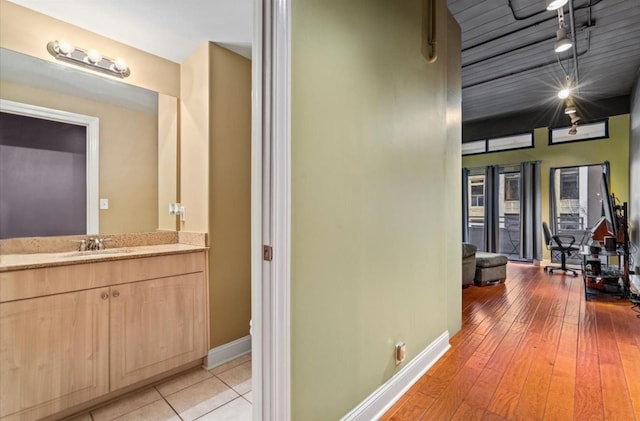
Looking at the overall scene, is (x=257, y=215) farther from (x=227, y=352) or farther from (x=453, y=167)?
(x=453, y=167)

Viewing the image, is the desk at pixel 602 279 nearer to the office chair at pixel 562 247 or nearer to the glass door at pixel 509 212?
the office chair at pixel 562 247

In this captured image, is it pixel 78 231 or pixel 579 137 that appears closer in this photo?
pixel 78 231

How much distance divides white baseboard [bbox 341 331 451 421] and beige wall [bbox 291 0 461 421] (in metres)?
0.05

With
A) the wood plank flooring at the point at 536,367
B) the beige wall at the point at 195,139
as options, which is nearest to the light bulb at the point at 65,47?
the beige wall at the point at 195,139

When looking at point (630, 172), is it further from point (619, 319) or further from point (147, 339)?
point (147, 339)

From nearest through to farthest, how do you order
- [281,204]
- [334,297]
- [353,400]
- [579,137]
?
[281,204] → [334,297] → [353,400] → [579,137]

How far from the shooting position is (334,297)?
4.55 feet

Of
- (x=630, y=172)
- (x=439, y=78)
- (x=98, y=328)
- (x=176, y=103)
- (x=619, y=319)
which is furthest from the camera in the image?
(x=630, y=172)

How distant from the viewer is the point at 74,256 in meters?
1.81

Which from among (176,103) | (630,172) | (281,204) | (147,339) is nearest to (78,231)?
(147,339)

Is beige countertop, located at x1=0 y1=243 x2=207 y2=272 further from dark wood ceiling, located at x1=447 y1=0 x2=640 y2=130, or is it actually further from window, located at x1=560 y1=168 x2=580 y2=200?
window, located at x1=560 y1=168 x2=580 y2=200

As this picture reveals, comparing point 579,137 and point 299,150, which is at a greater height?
point 579,137

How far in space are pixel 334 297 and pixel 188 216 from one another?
5.26ft

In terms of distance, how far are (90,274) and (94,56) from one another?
1.56 metres
